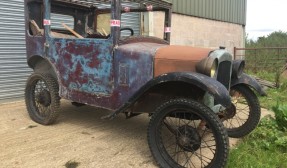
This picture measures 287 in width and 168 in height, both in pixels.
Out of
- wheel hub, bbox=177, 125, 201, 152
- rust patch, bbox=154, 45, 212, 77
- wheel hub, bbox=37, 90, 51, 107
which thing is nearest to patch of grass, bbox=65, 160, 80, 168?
wheel hub, bbox=177, 125, 201, 152

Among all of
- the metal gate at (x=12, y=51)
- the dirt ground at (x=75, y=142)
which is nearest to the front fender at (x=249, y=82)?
the dirt ground at (x=75, y=142)

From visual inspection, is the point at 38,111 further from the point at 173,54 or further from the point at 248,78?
the point at 248,78

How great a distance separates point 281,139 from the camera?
3.79 m

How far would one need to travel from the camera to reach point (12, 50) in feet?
20.2

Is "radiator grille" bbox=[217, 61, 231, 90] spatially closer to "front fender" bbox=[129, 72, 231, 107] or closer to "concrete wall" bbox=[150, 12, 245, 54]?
"front fender" bbox=[129, 72, 231, 107]

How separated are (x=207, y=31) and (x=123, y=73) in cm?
841

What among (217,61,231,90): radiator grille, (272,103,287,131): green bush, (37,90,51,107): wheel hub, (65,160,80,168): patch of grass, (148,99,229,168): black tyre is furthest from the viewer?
(37,90,51,107): wheel hub

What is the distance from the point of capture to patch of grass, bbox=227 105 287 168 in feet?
10.7

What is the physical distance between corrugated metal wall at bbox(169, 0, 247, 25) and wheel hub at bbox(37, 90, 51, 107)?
5856 millimetres

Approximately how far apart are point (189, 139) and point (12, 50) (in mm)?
4497

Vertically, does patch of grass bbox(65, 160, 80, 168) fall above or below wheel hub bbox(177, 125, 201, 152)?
below

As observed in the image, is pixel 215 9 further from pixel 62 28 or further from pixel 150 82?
pixel 150 82

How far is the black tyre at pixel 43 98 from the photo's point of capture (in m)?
4.38

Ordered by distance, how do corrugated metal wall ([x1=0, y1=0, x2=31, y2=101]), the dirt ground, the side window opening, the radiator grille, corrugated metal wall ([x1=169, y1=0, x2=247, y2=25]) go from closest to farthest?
the dirt ground → the radiator grille → the side window opening → corrugated metal wall ([x1=0, y1=0, x2=31, y2=101]) → corrugated metal wall ([x1=169, y1=0, x2=247, y2=25])
